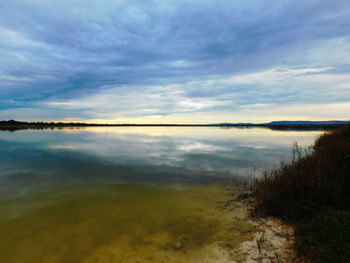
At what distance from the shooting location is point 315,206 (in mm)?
6746

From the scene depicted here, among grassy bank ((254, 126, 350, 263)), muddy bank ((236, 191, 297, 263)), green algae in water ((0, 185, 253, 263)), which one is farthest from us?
green algae in water ((0, 185, 253, 263))

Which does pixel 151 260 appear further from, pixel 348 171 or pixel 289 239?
pixel 348 171

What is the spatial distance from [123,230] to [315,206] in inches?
239

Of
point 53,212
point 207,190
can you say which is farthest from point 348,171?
point 53,212

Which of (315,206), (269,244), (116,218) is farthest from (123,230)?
(315,206)

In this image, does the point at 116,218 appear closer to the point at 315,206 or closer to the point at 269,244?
the point at 269,244

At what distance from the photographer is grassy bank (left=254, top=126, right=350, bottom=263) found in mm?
4732

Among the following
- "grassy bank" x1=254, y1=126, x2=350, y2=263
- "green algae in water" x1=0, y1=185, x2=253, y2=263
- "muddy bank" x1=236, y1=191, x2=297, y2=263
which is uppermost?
"grassy bank" x1=254, y1=126, x2=350, y2=263

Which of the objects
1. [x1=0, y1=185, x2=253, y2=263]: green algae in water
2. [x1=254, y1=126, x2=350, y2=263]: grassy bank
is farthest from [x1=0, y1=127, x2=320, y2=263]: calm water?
[x1=254, y1=126, x2=350, y2=263]: grassy bank

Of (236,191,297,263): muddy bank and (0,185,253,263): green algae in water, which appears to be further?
(0,185,253,263): green algae in water

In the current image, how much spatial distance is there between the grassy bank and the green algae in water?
1289 mm

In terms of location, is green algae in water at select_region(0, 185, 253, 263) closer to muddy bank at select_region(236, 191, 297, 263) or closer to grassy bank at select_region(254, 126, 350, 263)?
muddy bank at select_region(236, 191, 297, 263)

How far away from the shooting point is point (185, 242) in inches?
227

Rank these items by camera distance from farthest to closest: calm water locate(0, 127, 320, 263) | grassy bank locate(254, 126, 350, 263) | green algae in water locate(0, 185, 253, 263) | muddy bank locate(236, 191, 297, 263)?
calm water locate(0, 127, 320, 263), green algae in water locate(0, 185, 253, 263), muddy bank locate(236, 191, 297, 263), grassy bank locate(254, 126, 350, 263)
